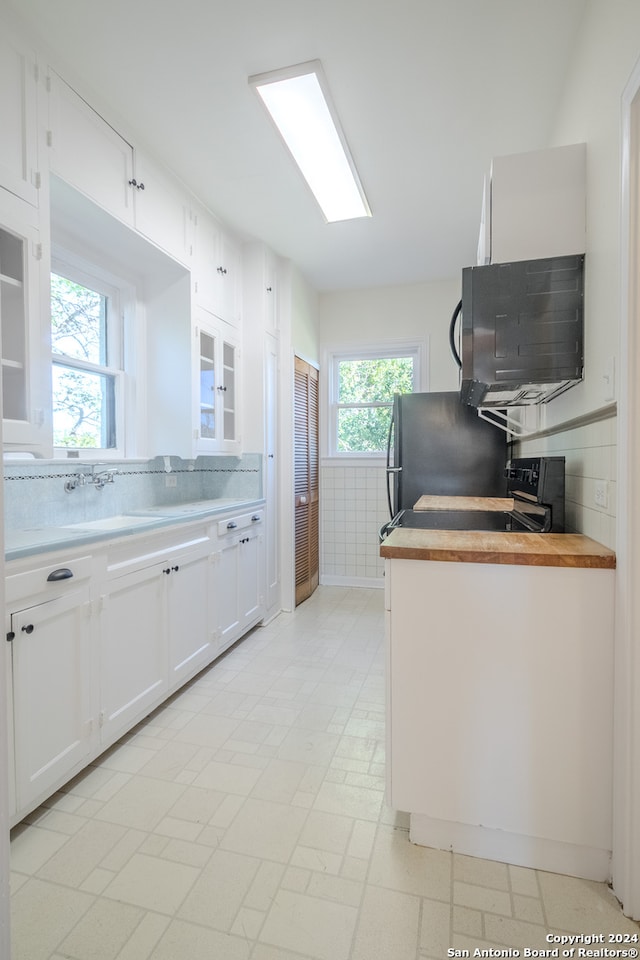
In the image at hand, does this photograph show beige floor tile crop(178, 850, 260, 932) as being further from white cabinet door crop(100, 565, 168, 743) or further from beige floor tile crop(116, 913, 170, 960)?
white cabinet door crop(100, 565, 168, 743)

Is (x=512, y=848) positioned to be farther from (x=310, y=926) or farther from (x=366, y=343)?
(x=366, y=343)

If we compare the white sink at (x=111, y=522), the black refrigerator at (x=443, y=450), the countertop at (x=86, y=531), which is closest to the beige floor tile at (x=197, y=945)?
the countertop at (x=86, y=531)

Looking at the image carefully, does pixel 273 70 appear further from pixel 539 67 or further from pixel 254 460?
pixel 254 460

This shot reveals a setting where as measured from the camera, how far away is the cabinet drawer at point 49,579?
4.64 ft

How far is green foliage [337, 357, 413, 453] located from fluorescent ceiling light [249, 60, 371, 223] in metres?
1.61

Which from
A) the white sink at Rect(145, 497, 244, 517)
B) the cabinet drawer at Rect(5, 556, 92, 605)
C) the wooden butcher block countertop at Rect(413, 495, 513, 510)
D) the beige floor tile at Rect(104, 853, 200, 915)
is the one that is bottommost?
the beige floor tile at Rect(104, 853, 200, 915)

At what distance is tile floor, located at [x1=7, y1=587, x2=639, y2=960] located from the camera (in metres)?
1.15

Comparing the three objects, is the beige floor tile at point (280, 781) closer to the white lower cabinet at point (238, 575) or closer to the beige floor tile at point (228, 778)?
the beige floor tile at point (228, 778)

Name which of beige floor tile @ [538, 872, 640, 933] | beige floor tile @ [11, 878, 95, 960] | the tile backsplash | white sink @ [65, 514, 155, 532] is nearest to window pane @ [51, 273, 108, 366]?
the tile backsplash

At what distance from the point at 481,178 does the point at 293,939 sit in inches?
130

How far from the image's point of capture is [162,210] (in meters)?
2.43

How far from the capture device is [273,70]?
73.9 inches

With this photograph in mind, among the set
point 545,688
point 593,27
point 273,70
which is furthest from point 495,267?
point 545,688

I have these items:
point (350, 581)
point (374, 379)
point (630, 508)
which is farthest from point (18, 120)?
point (350, 581)
